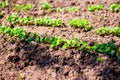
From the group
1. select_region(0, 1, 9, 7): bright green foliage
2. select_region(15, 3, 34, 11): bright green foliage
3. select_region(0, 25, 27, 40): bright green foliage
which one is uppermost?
select_region(0, 1, 9, 7): bright green foliage

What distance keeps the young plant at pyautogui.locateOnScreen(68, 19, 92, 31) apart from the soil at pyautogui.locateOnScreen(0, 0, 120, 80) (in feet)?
0.35

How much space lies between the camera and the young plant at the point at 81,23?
658 centimetres

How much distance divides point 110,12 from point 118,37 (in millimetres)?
1127

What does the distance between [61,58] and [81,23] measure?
1265 mm

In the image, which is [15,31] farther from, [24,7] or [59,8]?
[59,8]

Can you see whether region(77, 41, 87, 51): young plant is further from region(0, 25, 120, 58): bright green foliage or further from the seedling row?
the seedling row

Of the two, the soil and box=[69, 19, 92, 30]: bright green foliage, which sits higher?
box=[69, 19, 92, 30]: bright green foliage

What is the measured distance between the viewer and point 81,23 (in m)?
6.68

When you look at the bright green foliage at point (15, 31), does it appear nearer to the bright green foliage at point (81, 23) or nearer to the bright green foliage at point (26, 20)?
the bright green foliage at point (26, 20)

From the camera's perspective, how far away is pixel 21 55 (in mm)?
6129

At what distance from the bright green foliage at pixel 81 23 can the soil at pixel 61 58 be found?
11 centimetres

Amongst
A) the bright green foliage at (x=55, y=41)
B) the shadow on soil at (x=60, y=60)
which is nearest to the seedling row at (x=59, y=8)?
the bright green foliage at (x=55, y=41)

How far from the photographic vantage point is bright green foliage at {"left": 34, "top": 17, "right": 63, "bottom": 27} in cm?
688

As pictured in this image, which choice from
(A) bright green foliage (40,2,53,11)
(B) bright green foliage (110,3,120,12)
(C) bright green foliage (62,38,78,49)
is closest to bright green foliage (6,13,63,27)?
(A) bright green foliage (40,2,53,11)
